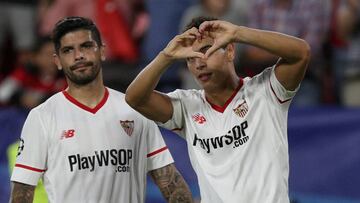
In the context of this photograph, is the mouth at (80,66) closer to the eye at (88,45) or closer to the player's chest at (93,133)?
the eye at (88,45)

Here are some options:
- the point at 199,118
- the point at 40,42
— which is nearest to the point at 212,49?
the point at 199,118

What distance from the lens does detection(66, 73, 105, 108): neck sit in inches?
228

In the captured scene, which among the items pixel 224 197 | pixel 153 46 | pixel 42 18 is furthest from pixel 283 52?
pixel 42 18

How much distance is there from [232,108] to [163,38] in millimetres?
4495

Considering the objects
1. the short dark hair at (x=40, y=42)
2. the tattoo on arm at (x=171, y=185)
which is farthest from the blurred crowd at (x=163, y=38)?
the tattoo on arm at (x=171, y=185)

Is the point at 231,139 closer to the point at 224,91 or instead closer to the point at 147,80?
the point at 224,91

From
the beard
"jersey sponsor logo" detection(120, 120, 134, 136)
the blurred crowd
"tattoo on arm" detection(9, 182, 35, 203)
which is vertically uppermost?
the blurred crowd

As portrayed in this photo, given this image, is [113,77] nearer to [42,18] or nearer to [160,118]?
[42,18]

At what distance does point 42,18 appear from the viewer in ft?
36.5

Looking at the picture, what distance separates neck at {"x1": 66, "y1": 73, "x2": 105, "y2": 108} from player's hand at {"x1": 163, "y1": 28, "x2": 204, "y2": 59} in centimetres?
73

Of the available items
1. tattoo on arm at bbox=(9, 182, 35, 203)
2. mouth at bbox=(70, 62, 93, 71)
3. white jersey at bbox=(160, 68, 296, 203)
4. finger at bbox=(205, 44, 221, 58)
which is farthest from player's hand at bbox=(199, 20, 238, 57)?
tattoo on arm at bbox=(9, 182, 35, 203)

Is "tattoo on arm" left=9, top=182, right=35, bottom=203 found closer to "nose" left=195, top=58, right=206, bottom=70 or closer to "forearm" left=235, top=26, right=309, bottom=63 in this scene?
"nose" left=195, top=58, right=206, bottom=70

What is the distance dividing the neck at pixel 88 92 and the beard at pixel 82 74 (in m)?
0.08

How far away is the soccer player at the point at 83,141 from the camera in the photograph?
223 inches
